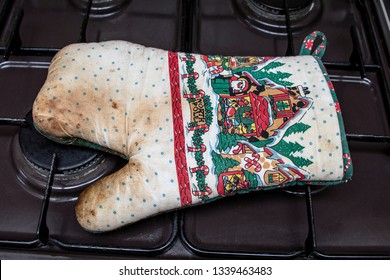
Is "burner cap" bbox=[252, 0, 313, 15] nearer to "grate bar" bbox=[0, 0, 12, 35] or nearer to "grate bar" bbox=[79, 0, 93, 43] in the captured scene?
"grate bar" bbox=[79, 0, 93, 43]

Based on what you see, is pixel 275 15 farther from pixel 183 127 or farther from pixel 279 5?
pixel 183 127

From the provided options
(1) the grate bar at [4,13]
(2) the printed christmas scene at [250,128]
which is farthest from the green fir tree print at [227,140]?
(1) the grate bar at [4,13]

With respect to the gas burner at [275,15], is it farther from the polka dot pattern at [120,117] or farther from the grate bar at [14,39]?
the grate bar at [14,39]

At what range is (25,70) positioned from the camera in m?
0.69

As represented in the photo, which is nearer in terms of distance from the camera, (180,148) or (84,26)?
(180,148)

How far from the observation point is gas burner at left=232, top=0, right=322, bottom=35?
750 mm

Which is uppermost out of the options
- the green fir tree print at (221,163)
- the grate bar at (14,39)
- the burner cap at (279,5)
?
the burner cap at (279,5)

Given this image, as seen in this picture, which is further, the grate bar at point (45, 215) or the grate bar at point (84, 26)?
the grate bar at point (84, 26)

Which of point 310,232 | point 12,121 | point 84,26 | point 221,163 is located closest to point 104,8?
point 84,26

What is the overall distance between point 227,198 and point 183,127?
12 cm

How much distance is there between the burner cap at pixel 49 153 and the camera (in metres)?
0.59

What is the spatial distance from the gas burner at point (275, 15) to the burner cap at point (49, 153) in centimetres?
35

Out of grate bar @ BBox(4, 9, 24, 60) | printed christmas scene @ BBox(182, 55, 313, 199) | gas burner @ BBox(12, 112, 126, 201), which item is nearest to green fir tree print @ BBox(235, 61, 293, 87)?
printed christmas scene @ BBox(182, 55, 313, 199)

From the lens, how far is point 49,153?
23.6 inches
